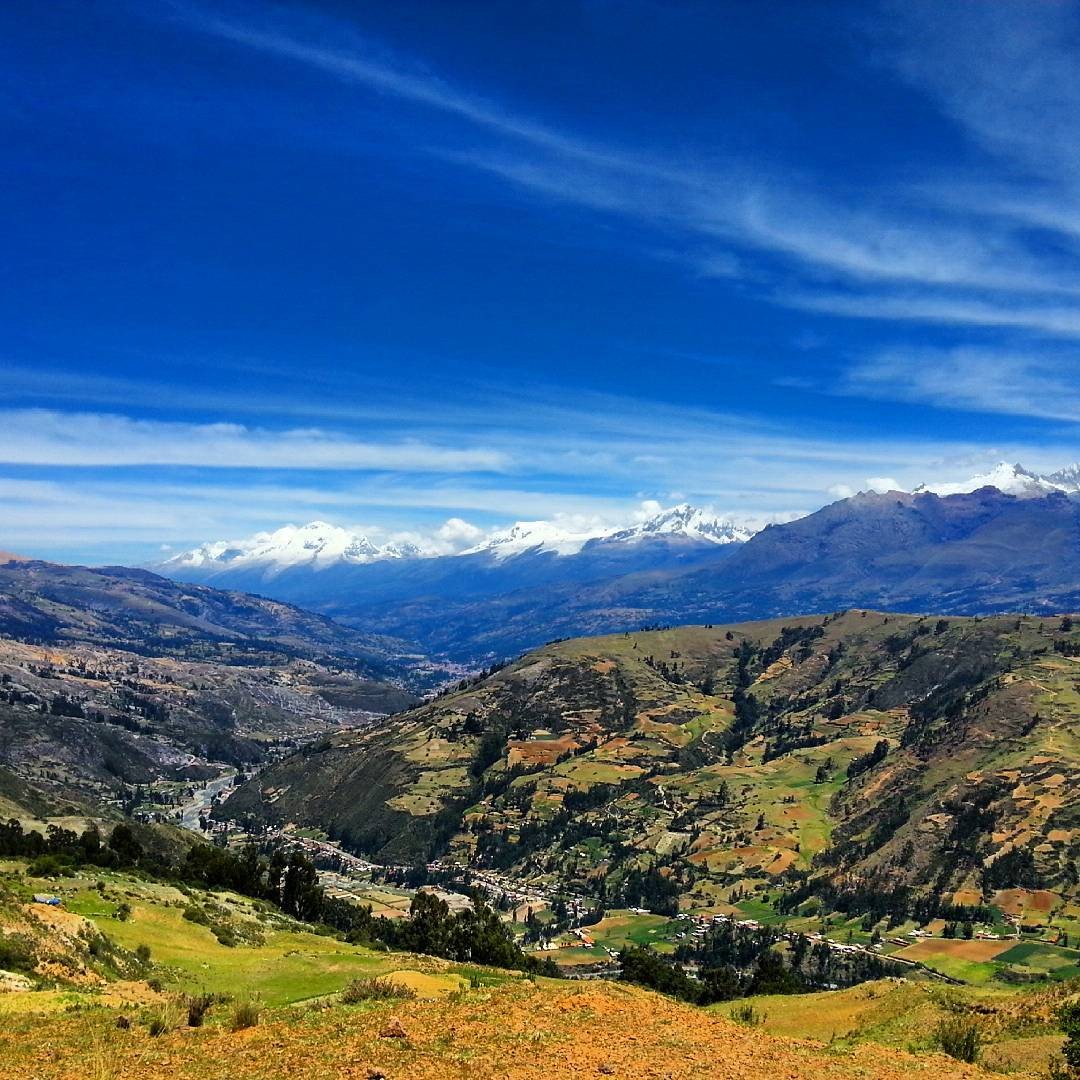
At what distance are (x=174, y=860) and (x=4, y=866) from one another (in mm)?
140870

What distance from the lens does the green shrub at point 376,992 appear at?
39.0 meters

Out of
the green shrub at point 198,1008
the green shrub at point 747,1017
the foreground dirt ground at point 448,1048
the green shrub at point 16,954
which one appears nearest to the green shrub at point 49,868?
the green shrub at point 16,954

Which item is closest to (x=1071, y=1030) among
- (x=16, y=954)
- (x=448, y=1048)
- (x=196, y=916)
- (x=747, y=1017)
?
(x=747, y=1017)

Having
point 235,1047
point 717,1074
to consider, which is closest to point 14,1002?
point 235,1047

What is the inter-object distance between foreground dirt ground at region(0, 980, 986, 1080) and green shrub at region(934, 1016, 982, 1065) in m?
2.51

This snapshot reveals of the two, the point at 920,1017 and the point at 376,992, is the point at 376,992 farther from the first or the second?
the point at 920,1017

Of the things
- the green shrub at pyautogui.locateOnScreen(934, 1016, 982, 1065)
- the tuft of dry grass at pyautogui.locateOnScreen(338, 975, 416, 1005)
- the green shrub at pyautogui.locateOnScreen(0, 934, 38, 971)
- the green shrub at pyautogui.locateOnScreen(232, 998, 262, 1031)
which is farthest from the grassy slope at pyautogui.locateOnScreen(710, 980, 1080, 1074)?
the green shrub at pyautogui.locateOnScreen(0, 934, 38, 971)

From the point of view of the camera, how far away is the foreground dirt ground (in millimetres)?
27562

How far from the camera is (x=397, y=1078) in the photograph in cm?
2672

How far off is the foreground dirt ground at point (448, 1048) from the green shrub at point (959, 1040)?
251 centimetres

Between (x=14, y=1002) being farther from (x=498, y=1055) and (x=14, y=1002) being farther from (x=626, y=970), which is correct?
(x=626, y=970)

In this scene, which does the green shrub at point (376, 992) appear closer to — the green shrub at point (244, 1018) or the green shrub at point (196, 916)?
the green shrub at point (244, 1018)

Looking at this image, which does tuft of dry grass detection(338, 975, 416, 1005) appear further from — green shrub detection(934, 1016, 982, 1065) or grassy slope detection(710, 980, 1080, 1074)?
green shrub detection(934, 1016, 982, 1065)

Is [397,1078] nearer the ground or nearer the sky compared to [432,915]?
nearer the sky
